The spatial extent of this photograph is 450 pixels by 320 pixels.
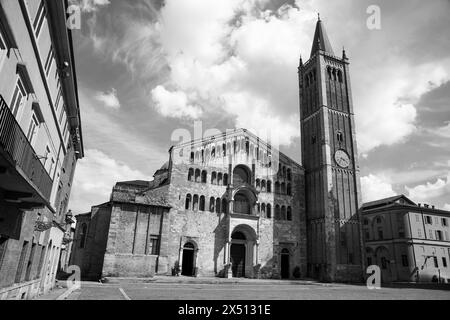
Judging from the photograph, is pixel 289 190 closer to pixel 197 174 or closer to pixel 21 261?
pixel 197 174

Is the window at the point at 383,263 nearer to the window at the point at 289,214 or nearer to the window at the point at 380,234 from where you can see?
the window at the point at 380,234

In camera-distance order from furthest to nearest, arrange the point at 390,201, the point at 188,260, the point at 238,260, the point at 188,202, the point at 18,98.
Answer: the point at 390,201 < the point at 238,260 < the point at 188,202 < the point at 188,260 < the point at 18,98

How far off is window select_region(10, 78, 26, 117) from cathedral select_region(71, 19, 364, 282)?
1981 centimetres

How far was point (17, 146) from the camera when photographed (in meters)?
7.17

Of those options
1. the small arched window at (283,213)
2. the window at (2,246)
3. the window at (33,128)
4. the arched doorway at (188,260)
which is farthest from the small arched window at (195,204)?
the window at (2,246)

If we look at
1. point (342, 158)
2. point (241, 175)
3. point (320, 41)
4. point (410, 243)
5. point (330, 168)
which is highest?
point (320, 41)

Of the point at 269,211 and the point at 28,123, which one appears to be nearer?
the point at 28,123

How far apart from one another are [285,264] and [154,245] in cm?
1521

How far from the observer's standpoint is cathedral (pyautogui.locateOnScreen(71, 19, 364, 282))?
91.8ft

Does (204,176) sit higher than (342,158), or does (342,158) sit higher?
(342,158)

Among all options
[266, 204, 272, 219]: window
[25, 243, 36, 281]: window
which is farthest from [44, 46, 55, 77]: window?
[266, 204, 272, 219]: window

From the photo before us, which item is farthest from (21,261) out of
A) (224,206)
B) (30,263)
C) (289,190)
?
(289,190)

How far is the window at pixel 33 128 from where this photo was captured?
1034 centimetres

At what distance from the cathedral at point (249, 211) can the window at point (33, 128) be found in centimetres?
1761
